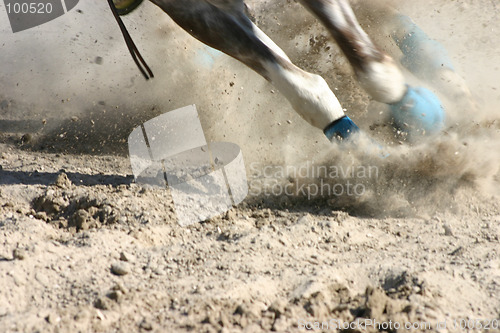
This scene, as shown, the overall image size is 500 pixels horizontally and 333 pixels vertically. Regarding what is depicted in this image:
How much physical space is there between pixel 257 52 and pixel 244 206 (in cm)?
82

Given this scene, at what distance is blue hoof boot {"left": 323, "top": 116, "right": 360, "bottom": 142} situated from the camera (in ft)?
8.30

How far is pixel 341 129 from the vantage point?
2.53 metres

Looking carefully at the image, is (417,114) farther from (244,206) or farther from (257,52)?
(244,206)

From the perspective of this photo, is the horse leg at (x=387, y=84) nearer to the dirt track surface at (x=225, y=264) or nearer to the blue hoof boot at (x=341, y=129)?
the blue hoof boot at (x=341, y=129)

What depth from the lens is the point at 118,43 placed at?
418 cm

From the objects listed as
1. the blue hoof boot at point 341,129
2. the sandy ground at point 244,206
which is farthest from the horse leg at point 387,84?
the blue hoof boot at point 341,129

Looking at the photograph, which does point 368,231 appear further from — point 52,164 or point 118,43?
point 118,43

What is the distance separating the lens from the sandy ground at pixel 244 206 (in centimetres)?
173

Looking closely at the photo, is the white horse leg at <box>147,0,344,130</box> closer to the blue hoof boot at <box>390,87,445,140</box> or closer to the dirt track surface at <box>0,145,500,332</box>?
the blue hoof boot at <box>390,87,445,140</box>

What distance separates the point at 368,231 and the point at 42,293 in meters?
1.49

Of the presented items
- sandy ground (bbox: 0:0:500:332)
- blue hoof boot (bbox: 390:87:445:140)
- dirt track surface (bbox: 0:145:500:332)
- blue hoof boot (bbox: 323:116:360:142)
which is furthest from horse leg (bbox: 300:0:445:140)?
dirt track surface (bbox: 0:145:500:332)

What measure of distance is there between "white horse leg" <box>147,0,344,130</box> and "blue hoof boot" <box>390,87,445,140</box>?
0.33 metres

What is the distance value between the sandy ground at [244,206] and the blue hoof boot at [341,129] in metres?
0.10

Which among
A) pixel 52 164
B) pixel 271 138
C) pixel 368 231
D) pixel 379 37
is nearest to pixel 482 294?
pixel 368 231
